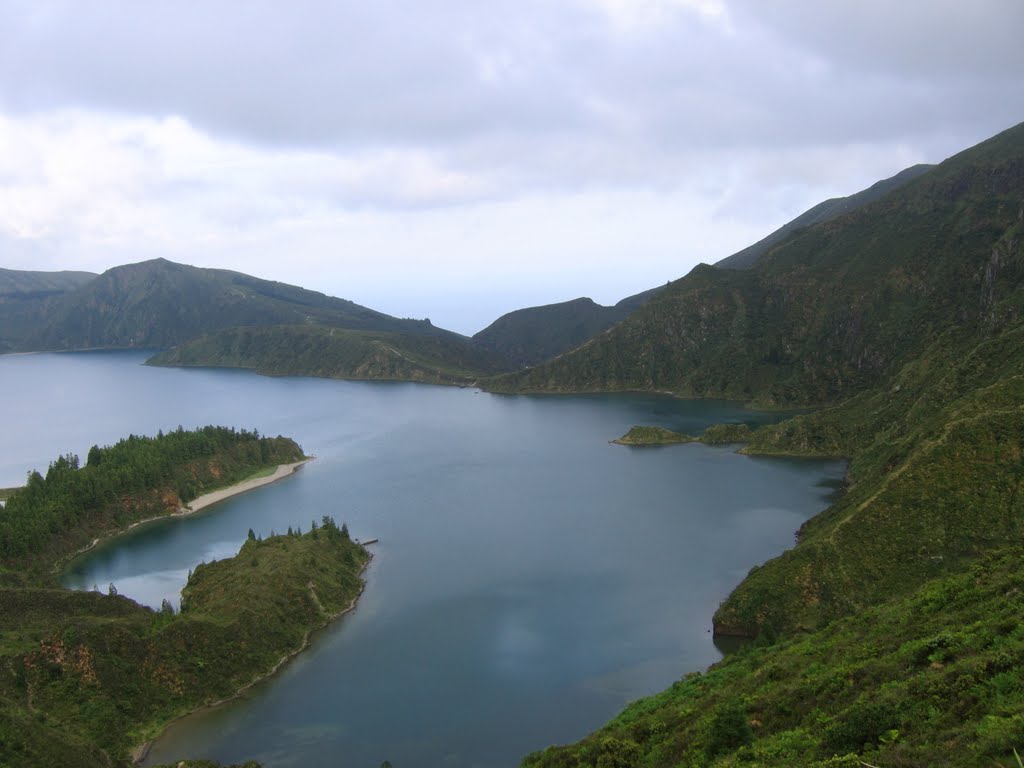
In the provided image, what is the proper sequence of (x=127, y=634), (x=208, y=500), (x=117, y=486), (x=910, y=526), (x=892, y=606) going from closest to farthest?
(x=892, y=606) → (x=127, y=634) → (x=910, y=526) → (x=117, y=486) → (x=208, y=500)

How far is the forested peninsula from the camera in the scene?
51031 mm

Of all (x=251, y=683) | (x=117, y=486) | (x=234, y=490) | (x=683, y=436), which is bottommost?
(x=251, y=683)

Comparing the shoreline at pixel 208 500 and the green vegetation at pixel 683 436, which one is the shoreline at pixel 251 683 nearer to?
the shoreline at pixel 208 500

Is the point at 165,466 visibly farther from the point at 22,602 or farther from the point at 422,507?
the point at 22,602

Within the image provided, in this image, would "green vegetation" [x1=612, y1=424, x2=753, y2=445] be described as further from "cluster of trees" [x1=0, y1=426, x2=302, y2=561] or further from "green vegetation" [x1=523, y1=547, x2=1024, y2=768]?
"green vegetation" [x1=523, y1=547, x2=1024, y2=768]

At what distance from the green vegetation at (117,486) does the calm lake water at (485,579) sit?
16.1 feet

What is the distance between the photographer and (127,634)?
2263 inches

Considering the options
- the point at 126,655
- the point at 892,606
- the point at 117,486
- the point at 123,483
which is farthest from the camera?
the point at 123,483

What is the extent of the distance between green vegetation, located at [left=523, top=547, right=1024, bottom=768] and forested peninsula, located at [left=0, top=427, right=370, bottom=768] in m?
28.2

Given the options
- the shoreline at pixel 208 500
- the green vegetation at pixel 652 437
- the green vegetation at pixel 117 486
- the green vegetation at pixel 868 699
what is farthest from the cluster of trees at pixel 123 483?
Answer: the green vegetation at pixel 868 699

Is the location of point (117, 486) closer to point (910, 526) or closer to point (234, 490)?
point (234, 490)

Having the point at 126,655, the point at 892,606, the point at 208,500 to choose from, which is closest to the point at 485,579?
the point at 126,655

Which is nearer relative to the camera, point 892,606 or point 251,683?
point 892,606

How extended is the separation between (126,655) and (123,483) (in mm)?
58155
